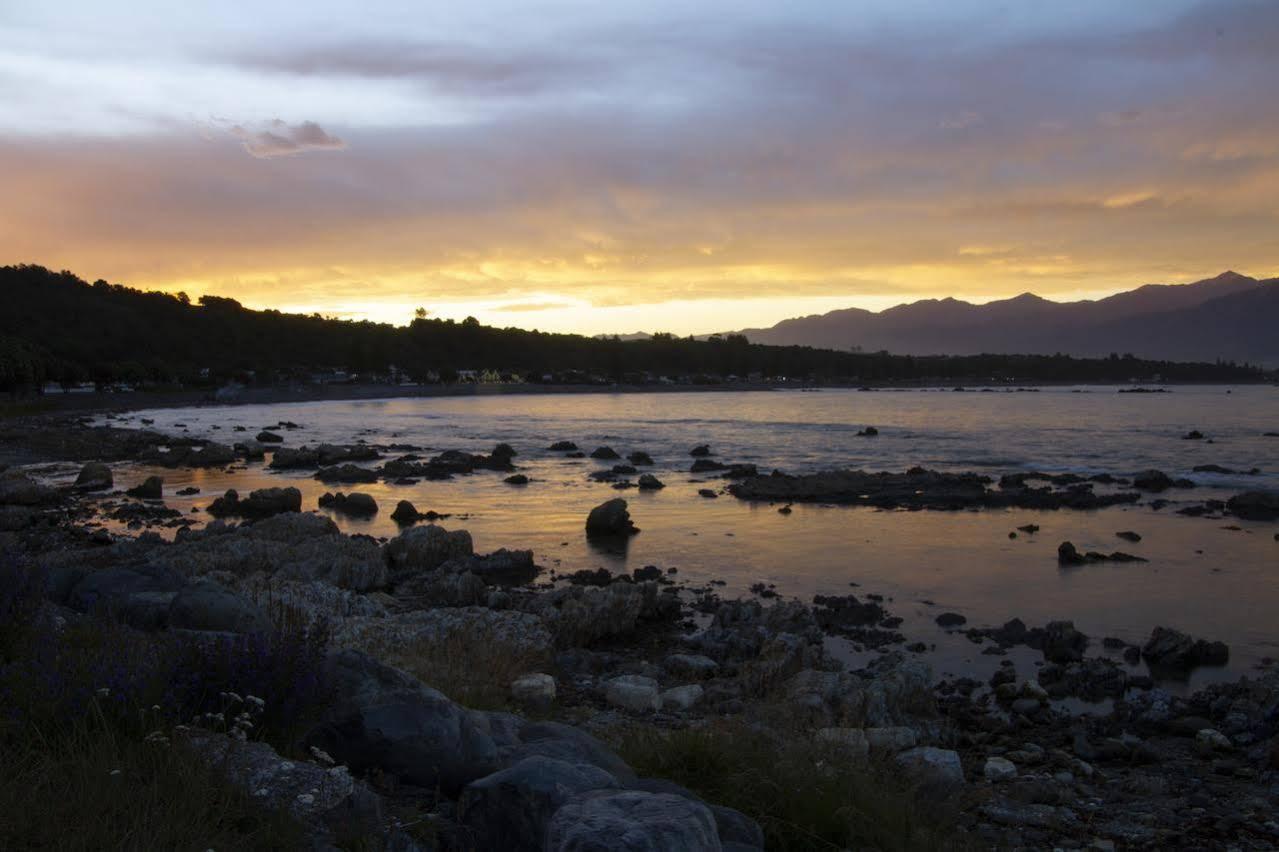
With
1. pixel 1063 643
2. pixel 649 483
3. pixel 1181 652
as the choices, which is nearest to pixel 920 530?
pixel 1063 643

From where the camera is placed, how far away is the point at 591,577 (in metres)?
18.1

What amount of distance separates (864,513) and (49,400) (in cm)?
7523

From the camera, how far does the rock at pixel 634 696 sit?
9281 millimetres

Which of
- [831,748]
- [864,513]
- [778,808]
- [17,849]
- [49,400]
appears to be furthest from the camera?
[49,400]

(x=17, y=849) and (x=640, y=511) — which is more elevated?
(x=17, y=849)

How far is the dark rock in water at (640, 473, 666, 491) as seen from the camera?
33.2 metres

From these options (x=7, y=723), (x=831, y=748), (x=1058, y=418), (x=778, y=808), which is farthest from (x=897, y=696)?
(x=1058, y=418)

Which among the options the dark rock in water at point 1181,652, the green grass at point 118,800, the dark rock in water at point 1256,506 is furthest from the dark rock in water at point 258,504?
the dark rock in water at point 1256,506

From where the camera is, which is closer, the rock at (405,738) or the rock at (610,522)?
the rock at (405,738)

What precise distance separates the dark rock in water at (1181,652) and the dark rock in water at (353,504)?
69.2ft

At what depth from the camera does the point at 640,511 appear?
28047 millimetres

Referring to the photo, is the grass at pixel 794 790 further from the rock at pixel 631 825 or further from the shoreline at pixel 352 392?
the shoreline at pixel 352 392

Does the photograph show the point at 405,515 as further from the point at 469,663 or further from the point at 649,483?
the point at 469,663

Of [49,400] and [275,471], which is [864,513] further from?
[49,400]
